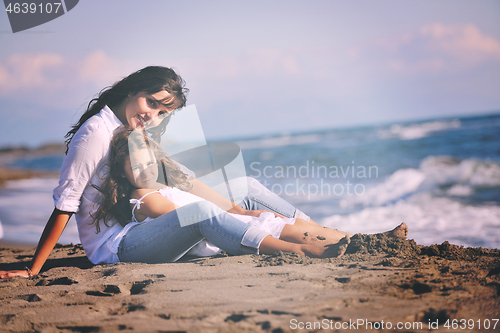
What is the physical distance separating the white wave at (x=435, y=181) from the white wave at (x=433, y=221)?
43cm

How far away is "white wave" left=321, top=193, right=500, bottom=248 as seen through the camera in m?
3.77

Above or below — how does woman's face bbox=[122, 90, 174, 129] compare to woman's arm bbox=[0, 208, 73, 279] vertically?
above

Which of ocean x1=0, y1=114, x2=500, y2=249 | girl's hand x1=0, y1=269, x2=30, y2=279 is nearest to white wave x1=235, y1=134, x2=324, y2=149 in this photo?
ocean x1=0, y1=114, x2=500, y2=249

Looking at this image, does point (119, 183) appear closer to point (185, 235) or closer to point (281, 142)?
point (185, 235)

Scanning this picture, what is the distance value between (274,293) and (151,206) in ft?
3.24

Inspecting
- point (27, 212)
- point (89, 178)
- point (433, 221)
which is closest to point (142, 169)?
point (89, 178)

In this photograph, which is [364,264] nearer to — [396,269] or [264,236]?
[396,269]

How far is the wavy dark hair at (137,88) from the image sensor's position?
95.3 inches

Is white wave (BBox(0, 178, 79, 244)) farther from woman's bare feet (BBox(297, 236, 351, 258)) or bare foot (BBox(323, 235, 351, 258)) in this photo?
bare foot (BBox(323, 235, 351, 258))

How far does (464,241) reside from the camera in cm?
363

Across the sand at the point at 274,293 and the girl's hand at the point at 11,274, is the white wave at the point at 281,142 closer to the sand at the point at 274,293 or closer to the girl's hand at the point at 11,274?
the sand at the point at 274,293

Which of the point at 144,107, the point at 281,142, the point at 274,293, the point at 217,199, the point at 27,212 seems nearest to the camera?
the point at 274,293

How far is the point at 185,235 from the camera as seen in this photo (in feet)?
6.67

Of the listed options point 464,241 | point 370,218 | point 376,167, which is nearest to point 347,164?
point 376,167
